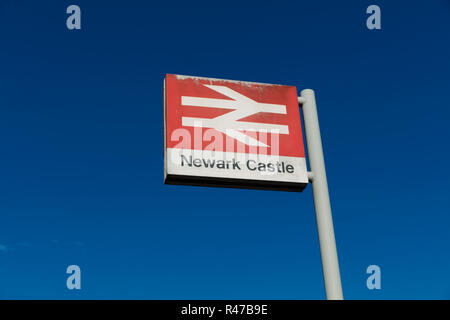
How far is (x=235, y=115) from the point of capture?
5465mm

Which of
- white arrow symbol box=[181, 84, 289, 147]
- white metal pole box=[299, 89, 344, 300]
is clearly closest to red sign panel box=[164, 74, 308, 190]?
white arrow symbol box=[181, 84, 289, 147]

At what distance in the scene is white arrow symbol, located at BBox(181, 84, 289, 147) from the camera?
5312 millimetres

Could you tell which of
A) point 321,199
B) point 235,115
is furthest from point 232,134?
point 321,199

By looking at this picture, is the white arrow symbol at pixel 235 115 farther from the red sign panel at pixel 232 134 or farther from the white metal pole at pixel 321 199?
the white metal pole at pixel 321 199

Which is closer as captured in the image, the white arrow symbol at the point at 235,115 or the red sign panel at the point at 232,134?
the red sign panel at the point at 232,134

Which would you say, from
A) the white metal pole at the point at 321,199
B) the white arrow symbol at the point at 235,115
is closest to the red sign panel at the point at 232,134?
the white arrow symbol at the point at 235,115

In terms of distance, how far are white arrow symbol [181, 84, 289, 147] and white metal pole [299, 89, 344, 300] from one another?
13.8 inches

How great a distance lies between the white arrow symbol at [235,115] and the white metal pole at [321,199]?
1.15 feet

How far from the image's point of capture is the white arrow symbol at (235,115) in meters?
5.31

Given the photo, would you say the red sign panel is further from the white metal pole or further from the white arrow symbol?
the white metal pole

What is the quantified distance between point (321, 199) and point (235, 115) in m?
1.59
